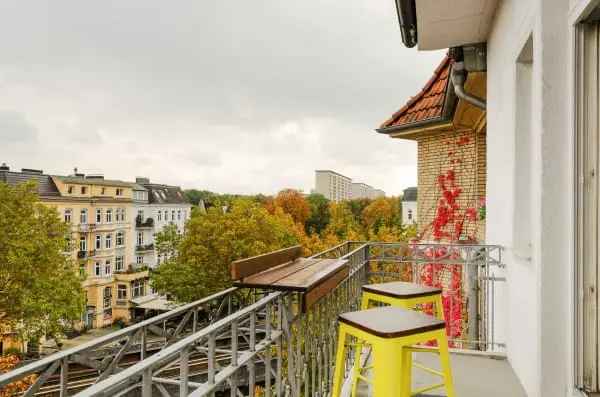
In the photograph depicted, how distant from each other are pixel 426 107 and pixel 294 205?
1531 inches

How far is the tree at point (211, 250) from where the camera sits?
964 inches

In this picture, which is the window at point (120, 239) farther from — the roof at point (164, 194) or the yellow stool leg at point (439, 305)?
the yellow stool leg at point (439, 305)

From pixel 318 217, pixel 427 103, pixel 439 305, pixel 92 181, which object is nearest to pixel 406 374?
pixel 439 305

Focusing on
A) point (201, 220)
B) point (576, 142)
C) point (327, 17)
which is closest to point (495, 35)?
point (576, 142)

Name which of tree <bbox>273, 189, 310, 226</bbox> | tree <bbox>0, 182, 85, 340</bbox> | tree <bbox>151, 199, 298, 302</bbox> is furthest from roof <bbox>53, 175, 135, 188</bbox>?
tree <bbox>273, 189, 310, 226</bbox>

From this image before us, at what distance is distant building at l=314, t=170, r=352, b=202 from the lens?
57656mm

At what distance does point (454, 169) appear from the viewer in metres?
7.98

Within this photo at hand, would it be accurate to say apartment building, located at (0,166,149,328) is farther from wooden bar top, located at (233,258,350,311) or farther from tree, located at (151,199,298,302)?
wooden bar top, located at (233,258,350,311)

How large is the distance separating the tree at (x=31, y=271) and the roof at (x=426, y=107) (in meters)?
14.5

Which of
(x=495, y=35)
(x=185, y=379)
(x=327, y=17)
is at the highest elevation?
(x=327, y=17)

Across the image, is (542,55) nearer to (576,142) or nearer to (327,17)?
(576,142)

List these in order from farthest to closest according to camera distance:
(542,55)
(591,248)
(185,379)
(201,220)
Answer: (201,220) → (542,55) → (591,248) → (185,379)

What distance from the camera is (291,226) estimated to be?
36438 millimetres

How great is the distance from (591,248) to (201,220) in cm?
2477
